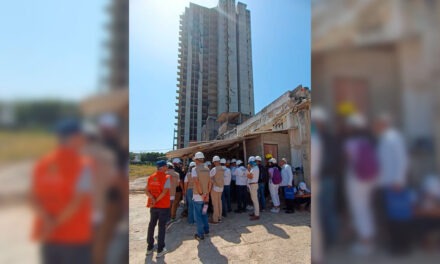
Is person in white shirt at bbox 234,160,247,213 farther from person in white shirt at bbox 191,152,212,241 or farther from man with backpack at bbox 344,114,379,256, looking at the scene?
man with backpack at bbox 344,114,379,256

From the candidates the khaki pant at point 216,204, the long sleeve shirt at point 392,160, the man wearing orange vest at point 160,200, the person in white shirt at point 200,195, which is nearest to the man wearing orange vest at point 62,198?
the long sleeve shirt at point 392,160

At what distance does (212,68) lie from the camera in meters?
44.1

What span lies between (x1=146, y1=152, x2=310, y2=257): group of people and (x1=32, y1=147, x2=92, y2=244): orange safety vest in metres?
3.31

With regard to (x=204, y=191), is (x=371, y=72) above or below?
above

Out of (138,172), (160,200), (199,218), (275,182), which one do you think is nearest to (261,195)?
(275,182)

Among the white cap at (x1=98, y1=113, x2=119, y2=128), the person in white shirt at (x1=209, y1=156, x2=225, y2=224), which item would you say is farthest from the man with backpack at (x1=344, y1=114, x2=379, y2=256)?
the person in white shirt at (x1=209, y1=156, x2=225, y2=224)

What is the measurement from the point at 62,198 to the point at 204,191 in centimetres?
424

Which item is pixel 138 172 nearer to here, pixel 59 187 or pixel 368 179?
pixel 59 187

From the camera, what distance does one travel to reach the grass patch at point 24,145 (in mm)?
900

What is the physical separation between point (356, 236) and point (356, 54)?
903mm

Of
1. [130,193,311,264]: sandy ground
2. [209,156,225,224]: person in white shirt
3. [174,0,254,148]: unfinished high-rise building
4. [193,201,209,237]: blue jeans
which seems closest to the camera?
[130,193,311,264]: sandy ground

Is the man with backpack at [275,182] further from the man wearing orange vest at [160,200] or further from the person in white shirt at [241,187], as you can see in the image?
the man wearing orange vest at [160,200]

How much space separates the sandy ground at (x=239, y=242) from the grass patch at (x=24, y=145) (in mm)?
3763

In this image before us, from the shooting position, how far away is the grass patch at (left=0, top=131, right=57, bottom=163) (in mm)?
900
